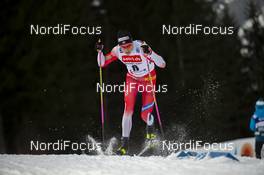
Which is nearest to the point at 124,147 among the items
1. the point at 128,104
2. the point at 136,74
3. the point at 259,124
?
the point at 128,104

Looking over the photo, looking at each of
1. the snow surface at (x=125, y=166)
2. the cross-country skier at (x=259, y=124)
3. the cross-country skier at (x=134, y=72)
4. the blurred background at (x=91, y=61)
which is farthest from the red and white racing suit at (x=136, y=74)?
the blurred background at (x=91, y=61)

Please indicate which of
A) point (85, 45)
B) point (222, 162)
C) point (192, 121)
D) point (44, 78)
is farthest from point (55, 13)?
point (222, 162)

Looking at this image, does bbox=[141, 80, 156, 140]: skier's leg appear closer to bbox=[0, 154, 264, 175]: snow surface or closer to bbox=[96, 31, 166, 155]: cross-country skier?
bbox=[96, 31, 166, 155]: cross-country skier

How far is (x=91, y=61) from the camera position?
14.6 meters

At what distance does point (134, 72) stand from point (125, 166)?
1702mm

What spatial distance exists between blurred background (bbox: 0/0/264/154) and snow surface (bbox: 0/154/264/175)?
637 centimetres

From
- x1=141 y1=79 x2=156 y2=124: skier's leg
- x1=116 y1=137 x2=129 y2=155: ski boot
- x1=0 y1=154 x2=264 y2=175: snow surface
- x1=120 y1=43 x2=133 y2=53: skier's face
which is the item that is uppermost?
x1=120 y1=43 x2=133 y2=53: skier's face

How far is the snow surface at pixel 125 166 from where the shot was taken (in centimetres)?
598

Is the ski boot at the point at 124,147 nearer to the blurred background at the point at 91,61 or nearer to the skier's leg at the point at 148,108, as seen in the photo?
the skier's leg at the point at 148,108

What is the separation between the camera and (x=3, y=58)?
1588 centimetres

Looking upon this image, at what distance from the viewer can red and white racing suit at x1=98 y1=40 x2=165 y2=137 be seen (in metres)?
7.63

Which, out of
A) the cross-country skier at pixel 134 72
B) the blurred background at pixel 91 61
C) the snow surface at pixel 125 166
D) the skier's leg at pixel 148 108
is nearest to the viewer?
the snow surface at pixel 125 166

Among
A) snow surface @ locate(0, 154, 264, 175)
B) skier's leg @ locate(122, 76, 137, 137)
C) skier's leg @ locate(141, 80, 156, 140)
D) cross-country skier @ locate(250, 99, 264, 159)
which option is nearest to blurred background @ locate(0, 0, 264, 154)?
skier's leg @ locate(122, 76, 137, 137)

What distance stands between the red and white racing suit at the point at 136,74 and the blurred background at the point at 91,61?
17.2 ft
